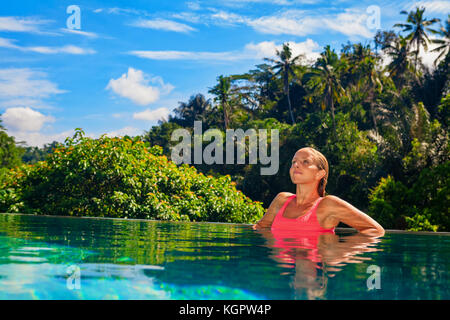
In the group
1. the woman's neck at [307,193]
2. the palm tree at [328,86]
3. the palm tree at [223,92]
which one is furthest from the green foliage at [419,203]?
the palm tree at [223,92]

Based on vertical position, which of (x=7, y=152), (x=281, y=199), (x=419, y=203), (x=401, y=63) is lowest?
(x=419, y=203)

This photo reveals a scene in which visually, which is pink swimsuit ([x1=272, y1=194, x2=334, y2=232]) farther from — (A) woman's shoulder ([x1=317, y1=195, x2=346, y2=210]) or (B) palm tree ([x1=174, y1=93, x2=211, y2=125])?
(B) palm tree ([x1=174, y1=93, x2=211, y2=125])

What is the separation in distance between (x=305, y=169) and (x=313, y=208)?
475 millimetres

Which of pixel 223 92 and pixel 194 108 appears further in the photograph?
pixel 194 108

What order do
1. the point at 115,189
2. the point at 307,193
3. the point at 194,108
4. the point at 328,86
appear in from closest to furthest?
the point at 307,193, the point at 115,189, the point at 328,86, the point at 194,108

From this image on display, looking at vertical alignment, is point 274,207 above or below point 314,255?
above

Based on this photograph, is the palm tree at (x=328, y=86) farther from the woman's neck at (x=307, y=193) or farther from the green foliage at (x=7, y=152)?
the green foliage at (x=7, y=152)

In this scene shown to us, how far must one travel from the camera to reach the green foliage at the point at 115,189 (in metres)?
14.0

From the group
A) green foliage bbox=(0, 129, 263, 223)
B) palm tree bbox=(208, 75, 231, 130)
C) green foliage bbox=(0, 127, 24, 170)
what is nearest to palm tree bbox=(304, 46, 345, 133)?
palm tree bbox=(208, 75, 231, 130)

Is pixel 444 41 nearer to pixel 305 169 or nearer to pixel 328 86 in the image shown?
pixel 328 86

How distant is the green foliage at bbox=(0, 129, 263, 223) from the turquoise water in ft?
29.6

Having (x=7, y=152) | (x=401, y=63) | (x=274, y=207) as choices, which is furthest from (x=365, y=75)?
(x=7, y=152)

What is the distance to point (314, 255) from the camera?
3914 millimetres
